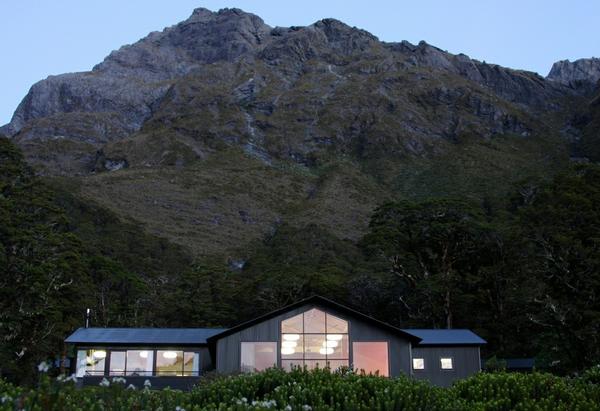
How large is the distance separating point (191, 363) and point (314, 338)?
27.1 ft

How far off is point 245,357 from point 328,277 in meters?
30.3

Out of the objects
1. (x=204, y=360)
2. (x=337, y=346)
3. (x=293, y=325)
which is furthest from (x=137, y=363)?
(x=337, y=346)

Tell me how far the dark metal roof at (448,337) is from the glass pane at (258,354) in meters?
8.74

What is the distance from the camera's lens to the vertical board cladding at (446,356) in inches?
1537

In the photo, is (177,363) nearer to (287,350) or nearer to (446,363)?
(287,350)

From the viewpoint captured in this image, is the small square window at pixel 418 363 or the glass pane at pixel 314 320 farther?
the small square window at pixel 418 363

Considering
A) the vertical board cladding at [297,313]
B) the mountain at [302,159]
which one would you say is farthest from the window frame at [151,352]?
the mountain at [302,159]

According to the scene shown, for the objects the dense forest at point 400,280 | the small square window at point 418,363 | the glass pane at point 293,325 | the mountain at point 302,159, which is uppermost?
the mountain at point 302,159

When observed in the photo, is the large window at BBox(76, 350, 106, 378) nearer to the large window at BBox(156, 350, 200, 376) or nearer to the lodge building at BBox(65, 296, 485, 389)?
Answer: the lodge building at BBox(65, 296, 485, 389)

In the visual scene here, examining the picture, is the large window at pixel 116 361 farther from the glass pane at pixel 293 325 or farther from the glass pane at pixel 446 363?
the glass pane at pixel 446 363

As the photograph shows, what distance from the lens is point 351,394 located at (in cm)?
1173

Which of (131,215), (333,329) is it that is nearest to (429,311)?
(333,329)

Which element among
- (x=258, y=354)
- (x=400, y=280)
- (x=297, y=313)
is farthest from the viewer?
(x=400, y=280)

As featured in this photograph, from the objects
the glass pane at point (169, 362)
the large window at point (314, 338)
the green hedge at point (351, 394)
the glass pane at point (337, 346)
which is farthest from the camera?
the glass pane at point (169, 362)
